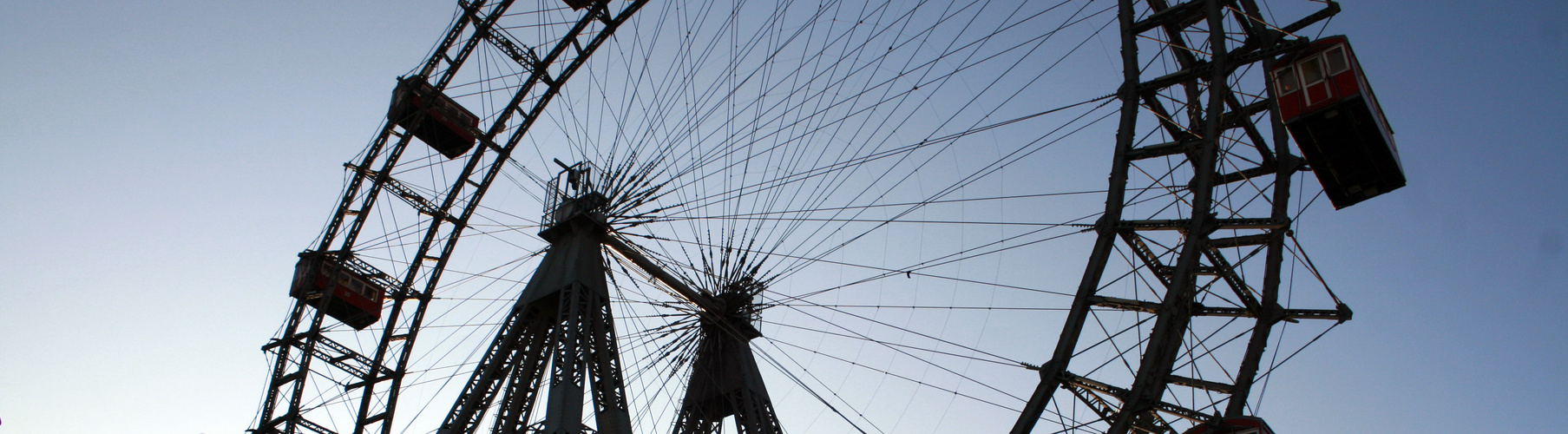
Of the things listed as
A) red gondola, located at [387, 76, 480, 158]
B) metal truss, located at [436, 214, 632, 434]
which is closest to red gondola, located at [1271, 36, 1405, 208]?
metal truss, located at [436, 214, 632, 434]

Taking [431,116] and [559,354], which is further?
[431,116]

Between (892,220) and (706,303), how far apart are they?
501cm

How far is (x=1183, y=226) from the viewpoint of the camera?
17.5 meters

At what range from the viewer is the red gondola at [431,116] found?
2852 cm

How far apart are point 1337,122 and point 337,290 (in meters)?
20.7

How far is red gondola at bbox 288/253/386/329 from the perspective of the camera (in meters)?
27.2

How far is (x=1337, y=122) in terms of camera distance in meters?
17.6

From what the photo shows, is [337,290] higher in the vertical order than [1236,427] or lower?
higher

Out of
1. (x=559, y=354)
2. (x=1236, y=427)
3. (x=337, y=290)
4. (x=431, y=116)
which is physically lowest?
(x=1236, y=427)

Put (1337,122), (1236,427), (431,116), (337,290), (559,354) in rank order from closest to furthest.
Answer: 1. (1236,427)
2. (1337,122)
3. (559,354)
4. (337,290)
5. (431,116)

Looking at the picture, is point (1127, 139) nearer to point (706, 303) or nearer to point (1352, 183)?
point (1352, 183)

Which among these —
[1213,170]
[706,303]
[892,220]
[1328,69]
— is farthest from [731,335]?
[1328,69]

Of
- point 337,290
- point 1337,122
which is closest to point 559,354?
point 337,290

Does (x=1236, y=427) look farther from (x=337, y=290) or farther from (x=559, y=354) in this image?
(x=337, y=290)
